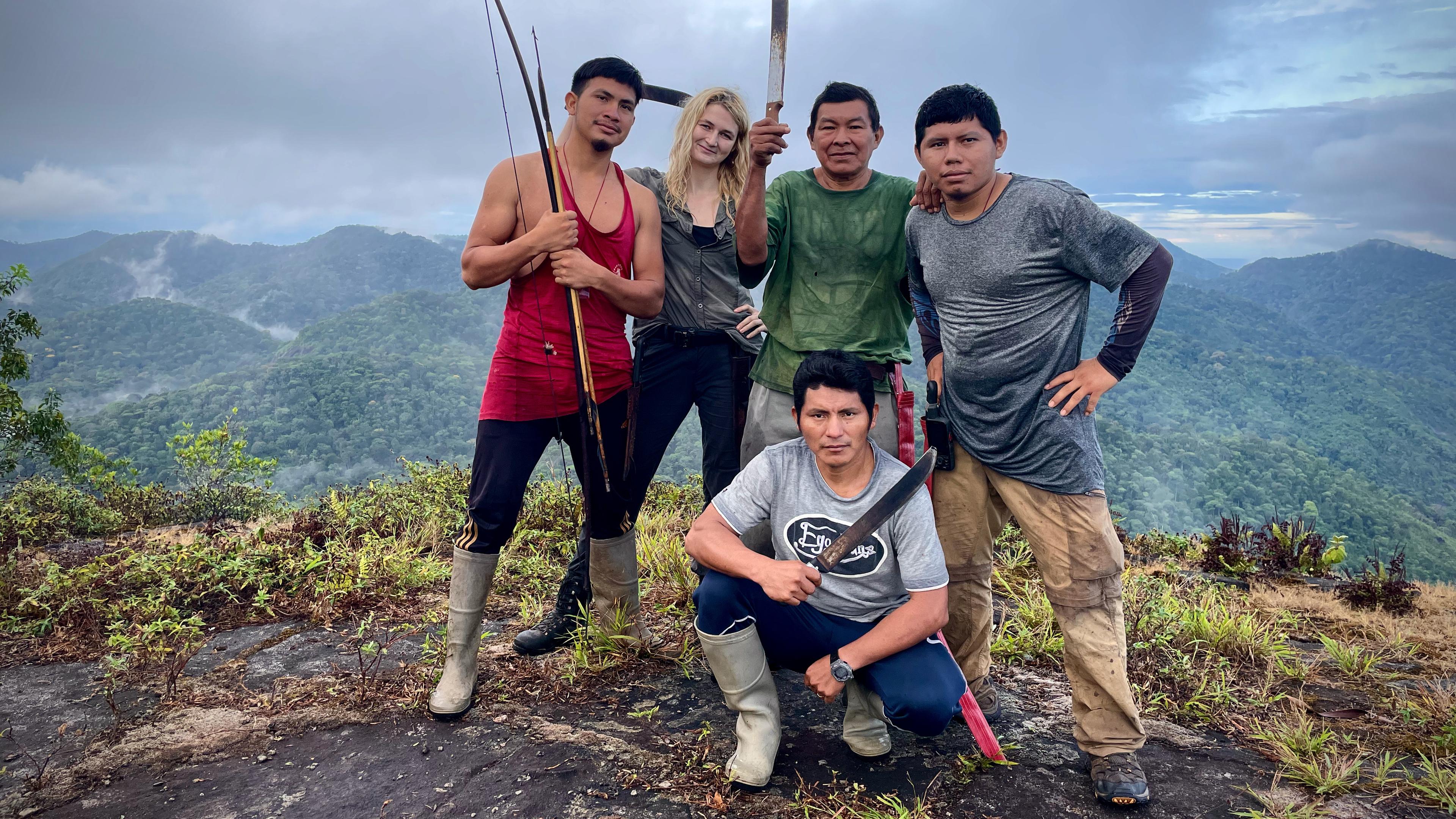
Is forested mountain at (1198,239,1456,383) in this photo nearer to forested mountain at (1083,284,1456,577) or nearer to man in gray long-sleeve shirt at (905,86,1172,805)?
forested mountain at (1083,284,1456,577)

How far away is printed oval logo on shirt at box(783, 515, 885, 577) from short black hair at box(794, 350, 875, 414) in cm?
40

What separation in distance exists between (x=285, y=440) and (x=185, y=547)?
43993mm

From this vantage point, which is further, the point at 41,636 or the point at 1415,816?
the point at 41,636

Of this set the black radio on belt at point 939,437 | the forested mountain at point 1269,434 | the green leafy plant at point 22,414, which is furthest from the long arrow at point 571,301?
the green leafy plant at point 22,414

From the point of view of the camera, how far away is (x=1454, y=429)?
3031 inches

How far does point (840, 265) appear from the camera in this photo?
317 cm

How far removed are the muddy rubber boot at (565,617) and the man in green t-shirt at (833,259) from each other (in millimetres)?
1204

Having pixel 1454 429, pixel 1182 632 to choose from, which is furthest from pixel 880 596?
pixel 1454 429

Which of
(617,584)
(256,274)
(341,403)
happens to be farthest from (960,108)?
(256,274)

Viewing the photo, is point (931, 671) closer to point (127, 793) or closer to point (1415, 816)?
point (1415, 816)

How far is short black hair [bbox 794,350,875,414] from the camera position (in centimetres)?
261

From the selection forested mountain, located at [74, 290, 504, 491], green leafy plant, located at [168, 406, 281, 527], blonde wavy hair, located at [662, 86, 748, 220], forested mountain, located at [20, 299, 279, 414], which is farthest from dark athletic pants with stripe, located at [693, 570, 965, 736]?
forested mountain, located at [20, 299, 279, 414]

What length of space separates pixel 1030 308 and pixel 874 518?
914 millimetres

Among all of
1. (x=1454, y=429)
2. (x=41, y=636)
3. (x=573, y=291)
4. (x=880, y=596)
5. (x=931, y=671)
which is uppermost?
(x=573, y=291)
